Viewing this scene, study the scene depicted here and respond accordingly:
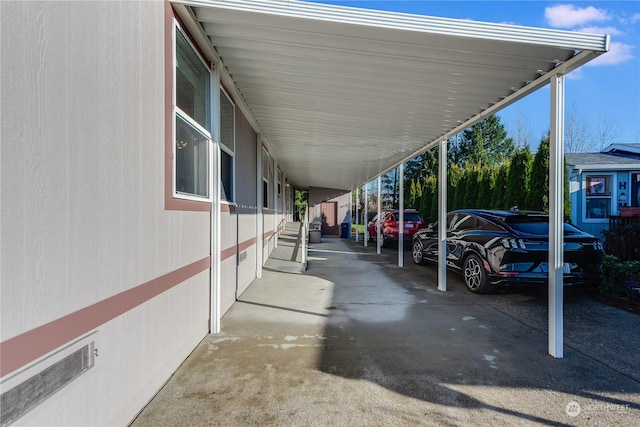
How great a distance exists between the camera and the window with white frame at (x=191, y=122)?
3.09 meters

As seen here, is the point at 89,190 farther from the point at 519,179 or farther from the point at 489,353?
the point at 519,179

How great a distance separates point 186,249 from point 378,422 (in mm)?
2151

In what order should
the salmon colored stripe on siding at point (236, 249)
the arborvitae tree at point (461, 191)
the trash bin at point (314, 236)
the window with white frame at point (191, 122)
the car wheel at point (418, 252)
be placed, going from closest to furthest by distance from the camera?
A: the window with white frame at point (191, 122), the salmon colored stripe on siding at point (236, 249), the car wheel at point (418, 252), the arborvitae tree at point (461, 191), the trash bin at point (314, 236)

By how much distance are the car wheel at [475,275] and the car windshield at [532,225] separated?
0.79 m

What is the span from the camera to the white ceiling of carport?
2793 millimetres

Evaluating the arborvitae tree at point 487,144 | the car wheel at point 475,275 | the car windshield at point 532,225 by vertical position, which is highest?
the arborvitae tree at point 487,144

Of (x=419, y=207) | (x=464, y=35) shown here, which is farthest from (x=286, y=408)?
(x=419, y=207)

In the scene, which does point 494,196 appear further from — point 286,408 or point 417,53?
point 286,408

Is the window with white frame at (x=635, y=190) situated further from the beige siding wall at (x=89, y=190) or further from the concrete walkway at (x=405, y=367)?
the beige siding wall at (x=89, y=190)

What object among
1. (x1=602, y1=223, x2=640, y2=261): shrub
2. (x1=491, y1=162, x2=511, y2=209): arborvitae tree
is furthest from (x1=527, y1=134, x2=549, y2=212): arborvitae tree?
(x1=491, y1=162, x2=511, y2=209): arborvitae tree

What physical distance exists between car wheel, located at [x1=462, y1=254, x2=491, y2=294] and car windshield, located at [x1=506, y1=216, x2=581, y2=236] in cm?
79

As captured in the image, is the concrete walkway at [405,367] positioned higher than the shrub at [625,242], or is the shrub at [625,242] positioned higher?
the shrub at [625,242]

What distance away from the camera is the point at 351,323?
4.26 metres

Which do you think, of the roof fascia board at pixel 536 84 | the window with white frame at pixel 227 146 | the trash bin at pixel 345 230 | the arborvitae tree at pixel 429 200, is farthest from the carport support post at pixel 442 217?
the trash bin at pixel 345 230
